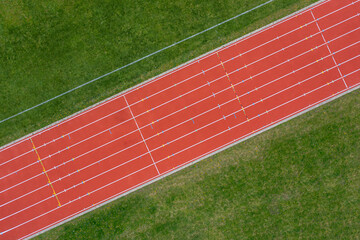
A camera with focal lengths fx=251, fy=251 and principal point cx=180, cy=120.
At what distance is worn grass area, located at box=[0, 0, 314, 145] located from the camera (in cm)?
886

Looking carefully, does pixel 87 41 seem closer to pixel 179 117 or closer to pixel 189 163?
pixel 179 117

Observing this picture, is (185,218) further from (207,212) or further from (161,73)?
(161,73)

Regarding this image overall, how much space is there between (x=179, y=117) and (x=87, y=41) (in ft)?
13.8

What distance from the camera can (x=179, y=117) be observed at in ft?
29.3

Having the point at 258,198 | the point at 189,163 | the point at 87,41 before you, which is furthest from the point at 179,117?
the point at 87,41

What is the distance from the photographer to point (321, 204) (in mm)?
8719

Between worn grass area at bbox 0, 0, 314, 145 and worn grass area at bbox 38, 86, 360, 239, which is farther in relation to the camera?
worn grass area at bbox 0, 0, 314, 145

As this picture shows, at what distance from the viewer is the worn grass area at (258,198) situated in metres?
8.70

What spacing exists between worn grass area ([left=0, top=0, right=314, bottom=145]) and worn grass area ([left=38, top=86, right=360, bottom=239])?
4026 mm

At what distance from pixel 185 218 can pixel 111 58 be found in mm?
6172

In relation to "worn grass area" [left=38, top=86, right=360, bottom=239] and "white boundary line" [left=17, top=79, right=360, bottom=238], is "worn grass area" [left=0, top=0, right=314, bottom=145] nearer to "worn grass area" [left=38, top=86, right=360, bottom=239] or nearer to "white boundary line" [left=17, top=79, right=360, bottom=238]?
"white boundary line" [left=17, top=79, right=360, bottom=238]

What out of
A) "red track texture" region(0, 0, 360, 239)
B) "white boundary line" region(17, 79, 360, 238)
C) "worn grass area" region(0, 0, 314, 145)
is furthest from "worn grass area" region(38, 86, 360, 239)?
→ "worn grass area" region(0, 0, 314, 145)

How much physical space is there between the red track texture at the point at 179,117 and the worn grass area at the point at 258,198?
1.87 feet

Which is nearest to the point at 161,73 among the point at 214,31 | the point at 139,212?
the point at 214,31
